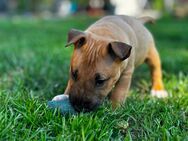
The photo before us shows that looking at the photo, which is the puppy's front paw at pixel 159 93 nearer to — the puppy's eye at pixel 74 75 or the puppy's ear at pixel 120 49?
the puppy's ear at pixel 120 49

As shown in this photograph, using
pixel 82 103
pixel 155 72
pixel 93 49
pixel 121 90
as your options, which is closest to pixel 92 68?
pixel 93 49

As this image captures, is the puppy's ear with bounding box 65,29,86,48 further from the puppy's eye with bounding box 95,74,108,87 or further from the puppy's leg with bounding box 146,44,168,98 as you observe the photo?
the puppy's leg with bounding box 146,44,168,98

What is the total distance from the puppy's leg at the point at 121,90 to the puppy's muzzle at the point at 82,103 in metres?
0.49

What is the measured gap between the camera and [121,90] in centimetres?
464

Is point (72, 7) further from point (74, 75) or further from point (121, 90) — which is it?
point (74, 75)

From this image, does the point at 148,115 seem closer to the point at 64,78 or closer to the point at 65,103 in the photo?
the point at 65,103

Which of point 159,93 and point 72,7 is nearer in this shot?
point 159,93

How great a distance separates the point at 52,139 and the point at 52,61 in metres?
3.84

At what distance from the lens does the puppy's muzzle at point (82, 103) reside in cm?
403

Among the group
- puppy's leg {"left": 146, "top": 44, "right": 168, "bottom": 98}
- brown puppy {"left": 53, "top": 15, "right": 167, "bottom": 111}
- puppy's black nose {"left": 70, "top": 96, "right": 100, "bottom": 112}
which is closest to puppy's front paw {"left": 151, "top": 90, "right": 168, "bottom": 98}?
puppy's leg {"left": 146, "top": 44, "right": 168, "bottom": 98}

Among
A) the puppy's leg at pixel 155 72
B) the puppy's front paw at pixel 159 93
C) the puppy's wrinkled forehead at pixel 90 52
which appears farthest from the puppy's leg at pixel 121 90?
the puppy's leg at pixel 155 72

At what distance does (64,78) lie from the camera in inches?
243

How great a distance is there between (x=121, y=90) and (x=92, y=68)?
681 millimetres

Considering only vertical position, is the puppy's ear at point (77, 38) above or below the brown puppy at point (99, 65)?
above
